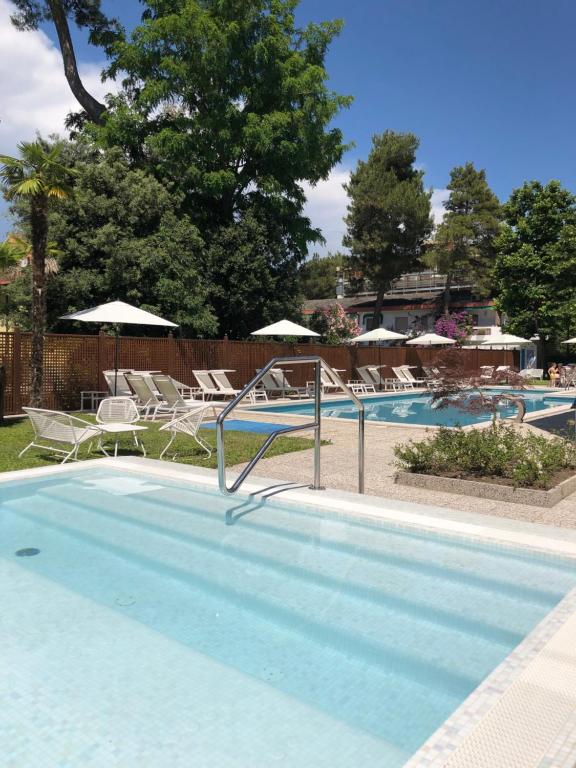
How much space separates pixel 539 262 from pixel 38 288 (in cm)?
2889

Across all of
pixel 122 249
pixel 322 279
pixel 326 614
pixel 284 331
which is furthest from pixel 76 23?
pixel 322 279

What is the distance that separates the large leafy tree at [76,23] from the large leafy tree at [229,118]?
124 centimetres

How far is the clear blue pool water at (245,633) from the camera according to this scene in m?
2.54

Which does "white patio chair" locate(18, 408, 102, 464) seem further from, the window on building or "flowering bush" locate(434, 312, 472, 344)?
the window on building

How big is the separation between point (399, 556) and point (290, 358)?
6.23 ft

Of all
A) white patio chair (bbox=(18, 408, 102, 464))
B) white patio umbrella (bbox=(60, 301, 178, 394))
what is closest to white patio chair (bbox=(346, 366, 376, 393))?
white patio umbrella (bbox=(60, 301, 178, 394))

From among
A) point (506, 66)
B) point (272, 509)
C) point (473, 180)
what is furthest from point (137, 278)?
point (473, 180)

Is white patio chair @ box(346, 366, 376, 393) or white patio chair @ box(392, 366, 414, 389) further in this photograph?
white patio chair @ box(392, 366, 414, 389)

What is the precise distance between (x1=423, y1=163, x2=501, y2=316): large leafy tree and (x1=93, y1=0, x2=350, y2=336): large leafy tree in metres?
20.1

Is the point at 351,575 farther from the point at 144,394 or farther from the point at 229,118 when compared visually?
the point at 229,118

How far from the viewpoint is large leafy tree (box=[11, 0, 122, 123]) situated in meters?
25.3

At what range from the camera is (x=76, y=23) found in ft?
84.1

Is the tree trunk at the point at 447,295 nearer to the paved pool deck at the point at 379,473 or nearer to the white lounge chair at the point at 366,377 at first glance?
the white lounge chair at the point at 366,377

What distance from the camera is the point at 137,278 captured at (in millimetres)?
19562
